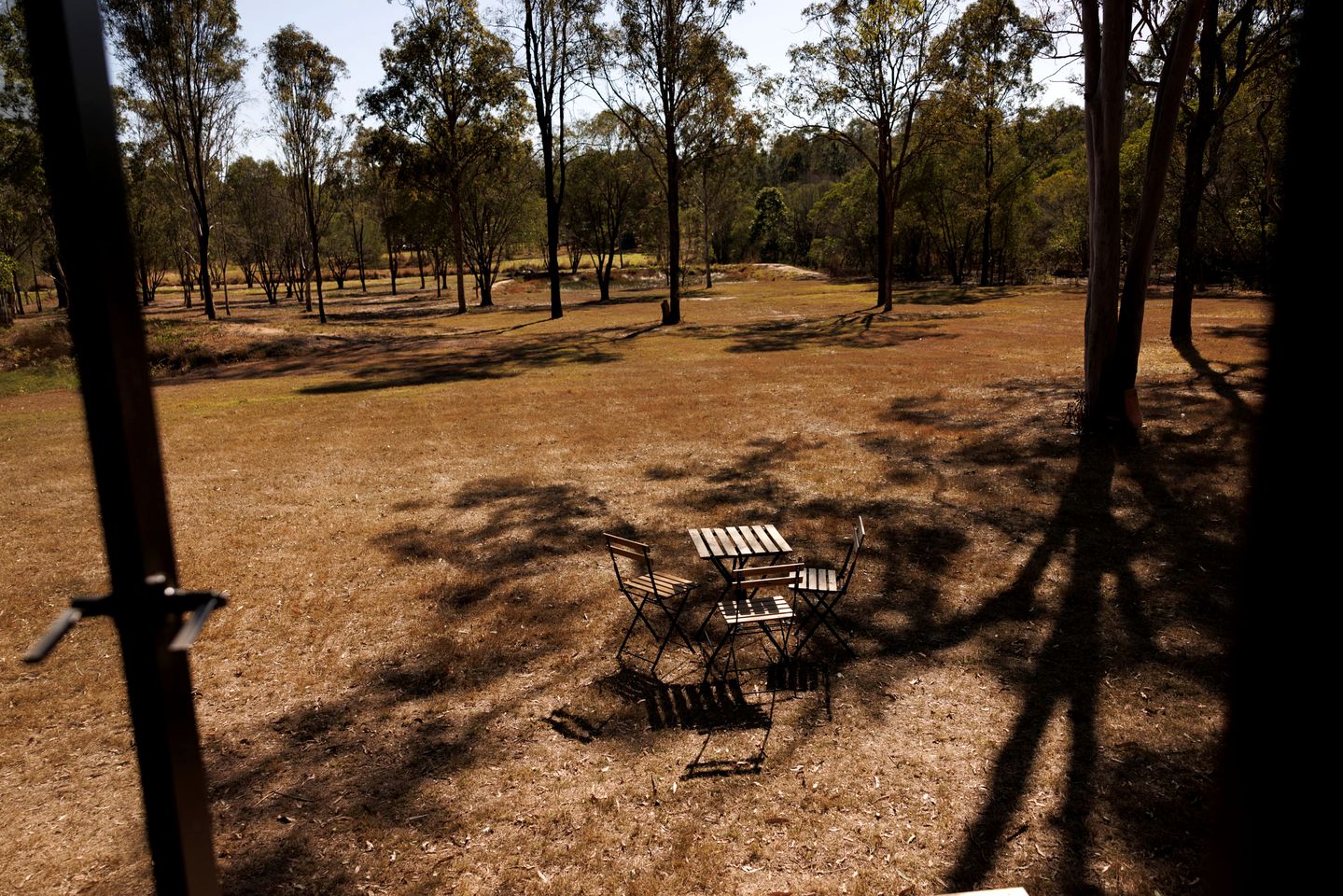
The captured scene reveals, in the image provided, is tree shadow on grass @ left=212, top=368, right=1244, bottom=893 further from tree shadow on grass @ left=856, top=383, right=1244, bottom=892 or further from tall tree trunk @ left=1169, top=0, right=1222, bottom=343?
tall tree trunk @ left=1169, top=0, right=1222, bottom=343

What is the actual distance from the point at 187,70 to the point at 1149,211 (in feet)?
142

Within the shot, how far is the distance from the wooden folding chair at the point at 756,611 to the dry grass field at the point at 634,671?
388 mm

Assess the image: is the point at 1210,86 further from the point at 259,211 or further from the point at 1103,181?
the point at 259,211

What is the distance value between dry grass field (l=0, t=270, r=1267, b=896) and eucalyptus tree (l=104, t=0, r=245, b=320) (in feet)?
95.7

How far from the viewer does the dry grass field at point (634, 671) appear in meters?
4.55

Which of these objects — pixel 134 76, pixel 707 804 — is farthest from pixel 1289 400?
pixel 134 76

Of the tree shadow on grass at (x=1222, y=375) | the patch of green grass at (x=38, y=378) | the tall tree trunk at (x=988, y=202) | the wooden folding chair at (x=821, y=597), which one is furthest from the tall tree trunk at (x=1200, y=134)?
the patch of green grass at (x=38, y=378)

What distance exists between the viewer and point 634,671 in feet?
21.5

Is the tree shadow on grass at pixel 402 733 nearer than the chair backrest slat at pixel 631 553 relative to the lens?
Yes

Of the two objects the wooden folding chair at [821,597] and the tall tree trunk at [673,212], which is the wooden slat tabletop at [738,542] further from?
the tall tree trunk at [673,212]

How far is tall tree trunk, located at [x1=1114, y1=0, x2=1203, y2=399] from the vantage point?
12.1 m

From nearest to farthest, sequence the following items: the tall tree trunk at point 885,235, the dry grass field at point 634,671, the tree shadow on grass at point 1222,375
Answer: the dry grass field at point 634,671 < the tree shadow on grass at point 1222,375 < the tall tree trunk at point 885,235

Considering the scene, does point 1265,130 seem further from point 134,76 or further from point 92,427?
point 134,76

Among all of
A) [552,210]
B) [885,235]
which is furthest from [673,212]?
[885,235]
